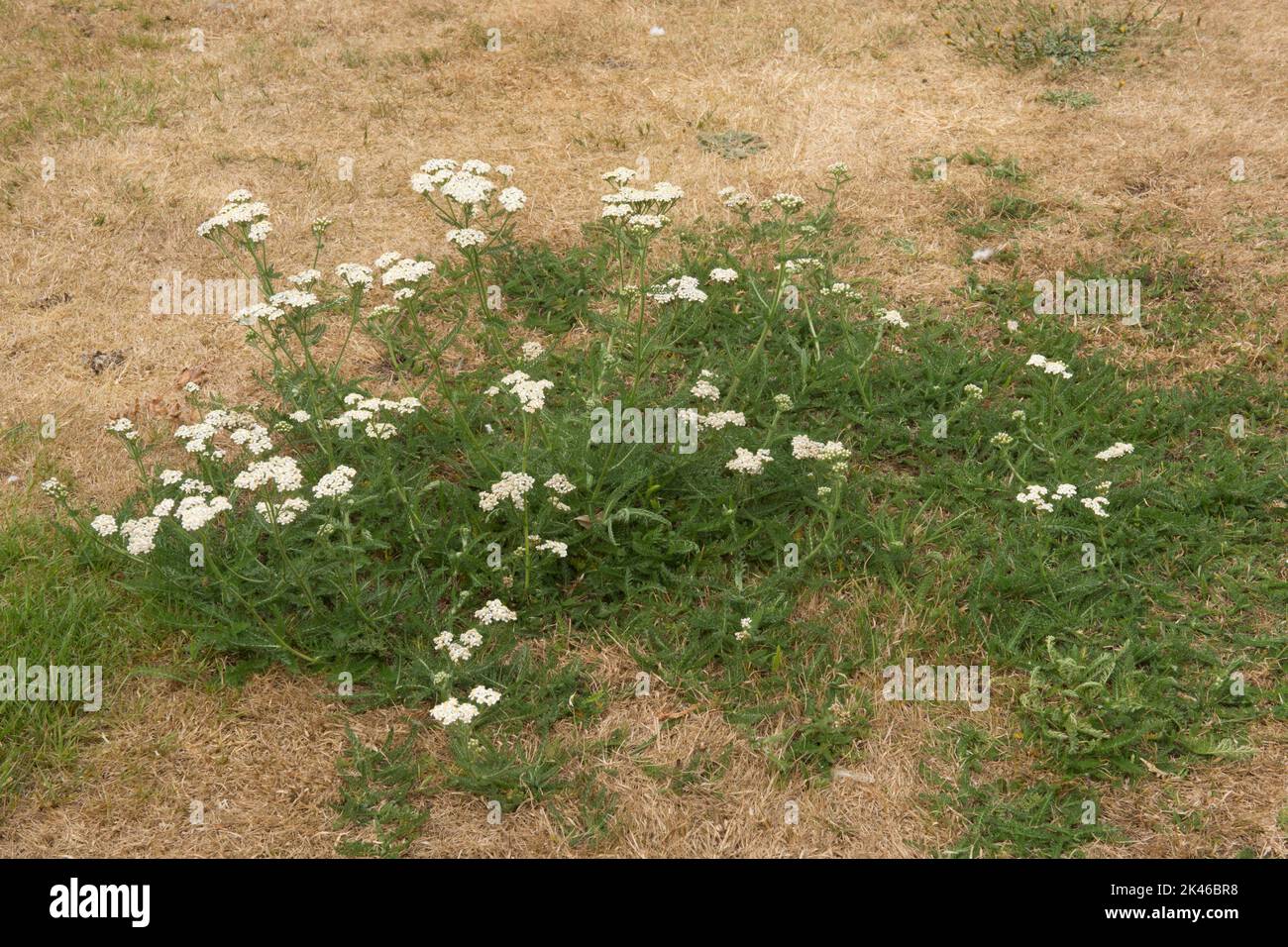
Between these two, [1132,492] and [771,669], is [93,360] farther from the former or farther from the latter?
[1132,492]

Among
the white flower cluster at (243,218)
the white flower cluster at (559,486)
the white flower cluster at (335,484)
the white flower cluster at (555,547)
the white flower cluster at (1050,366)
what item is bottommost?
the white flower cluster at (555,547)

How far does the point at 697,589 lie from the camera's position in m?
3.96

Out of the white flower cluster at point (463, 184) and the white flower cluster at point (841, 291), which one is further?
the white flower cluster at point (841, 291)

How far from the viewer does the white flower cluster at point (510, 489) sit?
3.69 m

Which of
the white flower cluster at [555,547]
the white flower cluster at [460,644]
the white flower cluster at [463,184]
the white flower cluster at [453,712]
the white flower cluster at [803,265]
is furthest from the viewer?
the white flower cluster at [803,265]

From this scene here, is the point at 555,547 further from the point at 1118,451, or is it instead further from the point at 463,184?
the point at 1118,451

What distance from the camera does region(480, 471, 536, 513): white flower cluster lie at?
3691 mm

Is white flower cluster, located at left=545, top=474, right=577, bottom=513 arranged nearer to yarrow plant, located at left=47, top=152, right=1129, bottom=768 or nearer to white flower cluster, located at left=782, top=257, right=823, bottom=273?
yarrow plant, located at left=47, top=152, right=1129, bottom=768

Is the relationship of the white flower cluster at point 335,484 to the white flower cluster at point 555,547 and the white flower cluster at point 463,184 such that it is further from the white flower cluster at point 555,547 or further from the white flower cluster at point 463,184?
the white flower cluster at point 463,184

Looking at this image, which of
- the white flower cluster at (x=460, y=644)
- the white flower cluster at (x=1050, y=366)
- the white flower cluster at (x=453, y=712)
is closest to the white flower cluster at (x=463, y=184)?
the white flower cluster at (x=460, y=644)

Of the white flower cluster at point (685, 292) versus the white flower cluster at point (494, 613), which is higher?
the white flower cluster at point (685, 292)

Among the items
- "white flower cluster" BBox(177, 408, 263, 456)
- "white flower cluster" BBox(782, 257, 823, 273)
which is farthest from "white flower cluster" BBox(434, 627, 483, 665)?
"white flower cluster" BBox(782, 257, 823, 273)

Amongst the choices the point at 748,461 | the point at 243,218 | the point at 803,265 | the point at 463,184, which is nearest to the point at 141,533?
the point at 243,218

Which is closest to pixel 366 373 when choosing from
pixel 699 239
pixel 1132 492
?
pixel 699 239
